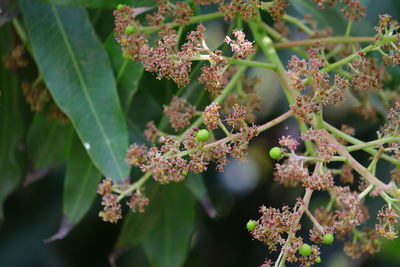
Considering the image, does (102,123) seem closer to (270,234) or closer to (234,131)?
(234,131)

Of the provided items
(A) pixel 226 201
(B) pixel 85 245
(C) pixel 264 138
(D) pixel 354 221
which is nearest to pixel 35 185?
(B) pixel 85 245

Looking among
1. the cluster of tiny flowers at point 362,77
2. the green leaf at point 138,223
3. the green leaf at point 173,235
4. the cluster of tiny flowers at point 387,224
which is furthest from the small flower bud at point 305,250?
the green leaf at point 173,235

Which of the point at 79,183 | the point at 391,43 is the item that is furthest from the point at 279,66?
the point at 79,183

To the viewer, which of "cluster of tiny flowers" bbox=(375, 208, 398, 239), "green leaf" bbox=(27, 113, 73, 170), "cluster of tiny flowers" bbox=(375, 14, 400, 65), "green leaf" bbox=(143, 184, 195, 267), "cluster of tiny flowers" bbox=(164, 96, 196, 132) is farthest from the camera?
"green leaf" bbox=(143, 184, 195, 267)

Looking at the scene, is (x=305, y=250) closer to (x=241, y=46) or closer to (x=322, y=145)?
(x=322, y=145)

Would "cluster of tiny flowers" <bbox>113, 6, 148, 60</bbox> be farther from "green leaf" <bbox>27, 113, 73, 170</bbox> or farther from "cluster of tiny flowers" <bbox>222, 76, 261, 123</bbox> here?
"green leaf" <bbox>27, 113, 73, 170</bbox>

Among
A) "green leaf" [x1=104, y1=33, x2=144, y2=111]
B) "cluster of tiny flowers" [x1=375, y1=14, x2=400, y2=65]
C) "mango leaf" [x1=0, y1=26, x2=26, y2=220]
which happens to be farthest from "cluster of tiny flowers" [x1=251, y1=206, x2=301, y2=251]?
"mango leaf" [x1=0, y1=26, x2=26, y2=220]
